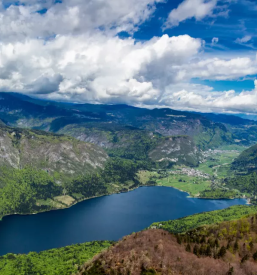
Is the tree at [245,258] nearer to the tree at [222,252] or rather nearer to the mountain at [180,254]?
the mountain at [180,254]

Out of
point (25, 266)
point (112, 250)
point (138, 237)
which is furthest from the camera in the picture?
point (25, 266)

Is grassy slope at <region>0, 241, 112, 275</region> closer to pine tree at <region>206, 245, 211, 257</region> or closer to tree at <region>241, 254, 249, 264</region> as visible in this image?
pine tree at <region>206, 245, 211, 257</region>

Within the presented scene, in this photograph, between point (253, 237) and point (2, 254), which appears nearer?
point (253, 237)

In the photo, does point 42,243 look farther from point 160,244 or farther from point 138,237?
point 160,244

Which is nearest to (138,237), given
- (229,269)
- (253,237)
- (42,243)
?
(229,269)

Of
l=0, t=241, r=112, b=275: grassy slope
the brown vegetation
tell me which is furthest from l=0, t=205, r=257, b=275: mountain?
l=0, t=241, r=112, b=275: grassy slope

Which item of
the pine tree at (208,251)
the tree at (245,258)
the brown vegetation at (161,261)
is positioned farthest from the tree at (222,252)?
the tree at (245,258)

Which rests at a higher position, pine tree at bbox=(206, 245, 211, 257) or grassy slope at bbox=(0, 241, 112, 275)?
pine tree at bbox=(206, 245, 211, 257)

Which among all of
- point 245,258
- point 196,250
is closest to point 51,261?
point 196,250

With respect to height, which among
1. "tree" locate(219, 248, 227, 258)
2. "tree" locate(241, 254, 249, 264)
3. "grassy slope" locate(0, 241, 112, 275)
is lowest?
"grassy slope" locate(0, 241, 112, 275)
